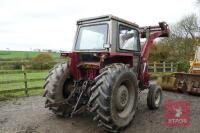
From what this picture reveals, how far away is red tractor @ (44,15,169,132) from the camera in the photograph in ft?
16.3

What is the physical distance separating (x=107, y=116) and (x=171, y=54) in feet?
66.8

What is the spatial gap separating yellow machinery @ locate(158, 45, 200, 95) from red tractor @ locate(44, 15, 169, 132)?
3.50 m

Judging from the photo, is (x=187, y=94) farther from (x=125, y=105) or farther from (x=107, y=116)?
(x=107, y=116)

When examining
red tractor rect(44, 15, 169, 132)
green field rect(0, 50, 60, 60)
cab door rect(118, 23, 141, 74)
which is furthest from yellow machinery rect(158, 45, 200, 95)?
green field rect(0, 50, 60, 60)

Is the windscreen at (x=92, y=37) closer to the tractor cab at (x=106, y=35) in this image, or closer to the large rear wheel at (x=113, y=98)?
the tractor cab at (x=106, y=35)

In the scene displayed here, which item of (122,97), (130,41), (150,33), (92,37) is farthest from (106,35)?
(150,33)

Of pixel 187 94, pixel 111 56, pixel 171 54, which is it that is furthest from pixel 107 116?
pixel 171 54

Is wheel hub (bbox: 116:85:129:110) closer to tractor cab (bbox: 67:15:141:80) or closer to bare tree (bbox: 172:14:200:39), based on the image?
tractor cab (bbox: 67:15:141:80)

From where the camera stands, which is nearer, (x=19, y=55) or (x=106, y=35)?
(x=106, y=35)

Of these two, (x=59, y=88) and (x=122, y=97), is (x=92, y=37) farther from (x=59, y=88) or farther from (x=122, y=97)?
(x=122, y=97)

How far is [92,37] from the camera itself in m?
6.11

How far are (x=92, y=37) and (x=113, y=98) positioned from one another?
67.1 inches

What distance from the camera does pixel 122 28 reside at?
19.8 ft

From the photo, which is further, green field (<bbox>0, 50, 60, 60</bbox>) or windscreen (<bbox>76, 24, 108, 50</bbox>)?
green field (<bbox>0, 50, 60, 60</bbox>)
